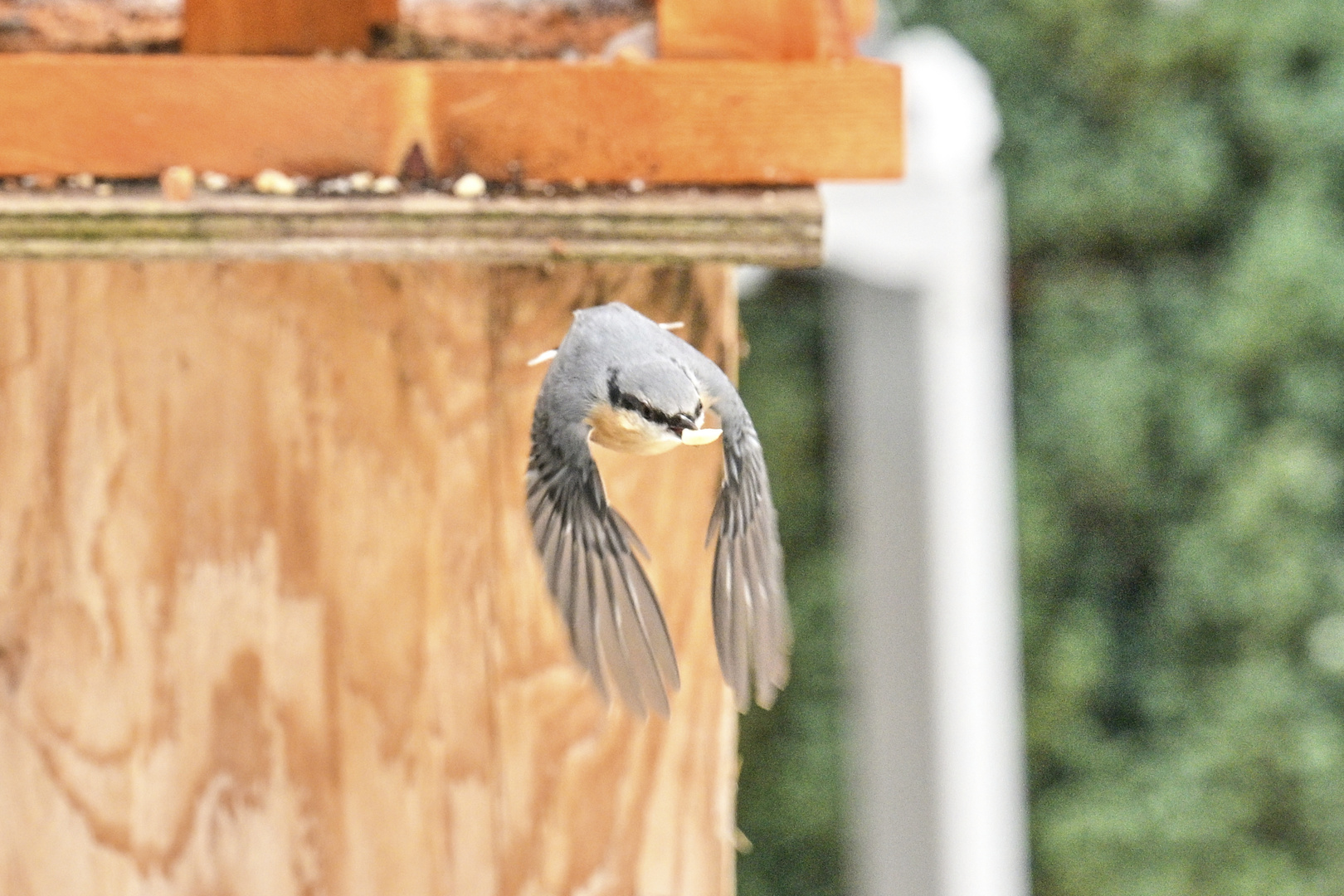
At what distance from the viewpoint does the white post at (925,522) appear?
1.67 meters

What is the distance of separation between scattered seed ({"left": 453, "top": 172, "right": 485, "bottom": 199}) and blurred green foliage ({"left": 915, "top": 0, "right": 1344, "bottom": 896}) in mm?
2279

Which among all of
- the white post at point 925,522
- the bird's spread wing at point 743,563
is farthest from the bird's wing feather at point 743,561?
the white post at point 925,522

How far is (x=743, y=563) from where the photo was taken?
0.64 meters

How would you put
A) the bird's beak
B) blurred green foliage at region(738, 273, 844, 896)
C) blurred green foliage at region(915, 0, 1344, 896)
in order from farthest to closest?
blurred green foliage at region(738, 273, 844, 896), blurred green foliage at region(915, 0, 1344, 896), the bird's beak

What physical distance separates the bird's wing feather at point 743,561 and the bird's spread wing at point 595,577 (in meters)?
0.03

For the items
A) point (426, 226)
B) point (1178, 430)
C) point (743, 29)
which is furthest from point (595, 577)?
point (1178, 430)

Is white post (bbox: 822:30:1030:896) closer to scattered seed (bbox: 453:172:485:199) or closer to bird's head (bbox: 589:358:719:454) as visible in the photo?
scattered seed (bbox: 453:172:485:199)

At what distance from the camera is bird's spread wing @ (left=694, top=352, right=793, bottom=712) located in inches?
24.6

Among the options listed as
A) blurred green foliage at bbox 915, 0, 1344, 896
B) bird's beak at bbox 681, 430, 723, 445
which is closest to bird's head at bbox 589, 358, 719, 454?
bird's beak at bbox 681, 430, 723, 445

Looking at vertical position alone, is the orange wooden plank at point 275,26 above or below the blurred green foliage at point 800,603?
above

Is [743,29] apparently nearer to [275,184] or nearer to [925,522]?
[275,184]

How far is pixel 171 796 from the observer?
0.86 m

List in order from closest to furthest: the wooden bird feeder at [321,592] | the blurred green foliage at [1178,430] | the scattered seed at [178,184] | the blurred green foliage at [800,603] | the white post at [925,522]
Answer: the scattered seed at [178,184] → the wooden bird feeder at [321,592] → the white post at [925,522] → the blurred green foliage at [1178,430] → the blurred green foliage at [800,603]

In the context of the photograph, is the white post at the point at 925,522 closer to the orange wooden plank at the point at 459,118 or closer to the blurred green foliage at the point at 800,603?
the orange wooden plank at the point at 459,118
